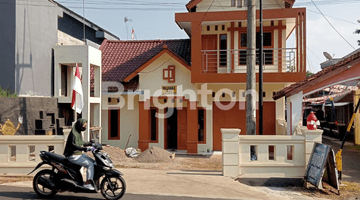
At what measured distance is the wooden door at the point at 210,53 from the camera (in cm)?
1553

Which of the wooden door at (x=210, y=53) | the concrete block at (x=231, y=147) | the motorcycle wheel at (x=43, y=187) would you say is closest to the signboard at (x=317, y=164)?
the concrete block at (x=231, y=147)

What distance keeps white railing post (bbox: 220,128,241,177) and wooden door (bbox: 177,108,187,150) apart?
Result: 7.09 meters

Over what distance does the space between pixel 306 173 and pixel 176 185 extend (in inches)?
130

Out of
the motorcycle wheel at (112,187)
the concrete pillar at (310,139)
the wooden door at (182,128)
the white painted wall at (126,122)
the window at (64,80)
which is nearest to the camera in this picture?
the motorcycle wheel at (112,187)

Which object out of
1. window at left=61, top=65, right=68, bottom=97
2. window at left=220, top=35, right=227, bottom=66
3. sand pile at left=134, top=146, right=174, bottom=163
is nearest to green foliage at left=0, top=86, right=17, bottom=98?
window at left=61, top=65, right=68, bottom=97

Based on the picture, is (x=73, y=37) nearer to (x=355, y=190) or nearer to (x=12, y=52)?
(x=12, y=52)

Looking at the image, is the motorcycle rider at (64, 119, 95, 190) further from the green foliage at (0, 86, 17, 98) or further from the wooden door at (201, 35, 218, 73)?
the wooden door at (201, 35, 218, 73)

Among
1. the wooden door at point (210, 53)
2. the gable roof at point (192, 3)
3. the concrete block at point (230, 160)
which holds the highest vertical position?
the gable roof at point (192, 3)

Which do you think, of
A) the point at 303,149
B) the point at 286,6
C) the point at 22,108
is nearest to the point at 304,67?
the point at 286,6

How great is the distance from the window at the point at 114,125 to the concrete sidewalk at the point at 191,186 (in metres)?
7.23

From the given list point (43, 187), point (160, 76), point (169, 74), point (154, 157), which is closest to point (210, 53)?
point (169, 74)

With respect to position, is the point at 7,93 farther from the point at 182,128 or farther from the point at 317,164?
the point at 317,164

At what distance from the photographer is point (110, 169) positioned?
6945 mm

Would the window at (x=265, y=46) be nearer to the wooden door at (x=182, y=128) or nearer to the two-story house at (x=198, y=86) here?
the two-story house at (x=198, y=86)
